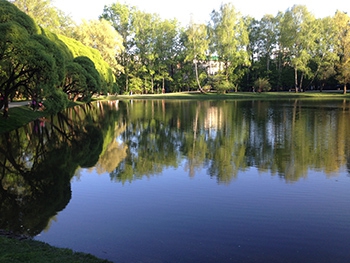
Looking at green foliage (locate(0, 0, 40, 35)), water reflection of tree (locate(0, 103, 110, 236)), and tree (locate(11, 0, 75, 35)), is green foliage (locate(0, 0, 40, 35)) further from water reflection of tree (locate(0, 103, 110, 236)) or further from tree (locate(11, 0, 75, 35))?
tree (locate(11, 0, 75, 35))

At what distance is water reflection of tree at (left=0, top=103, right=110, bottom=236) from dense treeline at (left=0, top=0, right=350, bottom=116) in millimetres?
18337

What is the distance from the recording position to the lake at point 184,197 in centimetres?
624

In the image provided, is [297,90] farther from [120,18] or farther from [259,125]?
[259,125]

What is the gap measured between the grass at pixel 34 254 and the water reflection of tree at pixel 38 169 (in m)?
1.14

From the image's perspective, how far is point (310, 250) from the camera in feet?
19.7

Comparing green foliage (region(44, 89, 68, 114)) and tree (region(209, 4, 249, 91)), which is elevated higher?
tree (region(209, 4, 249, 91))

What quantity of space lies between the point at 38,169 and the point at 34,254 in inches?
297

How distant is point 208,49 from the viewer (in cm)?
6931

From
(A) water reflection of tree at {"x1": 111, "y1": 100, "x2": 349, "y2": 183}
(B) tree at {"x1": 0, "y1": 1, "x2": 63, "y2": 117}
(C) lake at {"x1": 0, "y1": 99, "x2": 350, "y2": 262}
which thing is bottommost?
(C) lake at {"x1": 0, "y1": 99, "x2": 350, "y2": 262}

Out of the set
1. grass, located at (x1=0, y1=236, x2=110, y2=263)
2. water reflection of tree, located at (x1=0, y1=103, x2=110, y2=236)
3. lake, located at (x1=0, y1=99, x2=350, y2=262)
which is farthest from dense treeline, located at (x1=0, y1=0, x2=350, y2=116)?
grass, located at (x1=0, y1=236, x2=110, y2=263)

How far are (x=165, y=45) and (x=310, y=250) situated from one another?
75.9 m

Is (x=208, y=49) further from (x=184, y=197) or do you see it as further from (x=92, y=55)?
(x=184, y=197)

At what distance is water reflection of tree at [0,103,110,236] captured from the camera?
782cm

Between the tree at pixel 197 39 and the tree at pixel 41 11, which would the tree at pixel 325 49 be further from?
the tree at pixel 41 11
